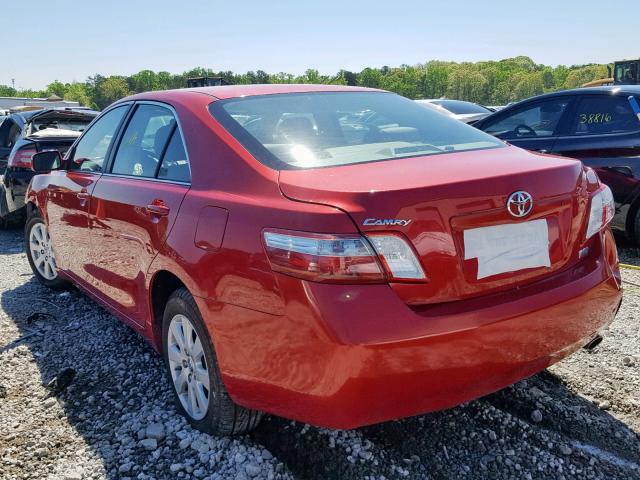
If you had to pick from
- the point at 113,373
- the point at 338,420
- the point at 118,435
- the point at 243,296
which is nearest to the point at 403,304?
the point at 338,420

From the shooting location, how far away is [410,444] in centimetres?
250

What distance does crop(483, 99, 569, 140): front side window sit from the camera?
19.2ft

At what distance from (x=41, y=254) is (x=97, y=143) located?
1533mm

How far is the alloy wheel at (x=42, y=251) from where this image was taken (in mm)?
4691

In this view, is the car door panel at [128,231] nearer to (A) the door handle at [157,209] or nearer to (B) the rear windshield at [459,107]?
(A) the door handle at [157,209]

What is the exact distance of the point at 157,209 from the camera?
8.78 ft

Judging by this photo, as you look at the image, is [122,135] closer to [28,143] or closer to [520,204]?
[520,204]

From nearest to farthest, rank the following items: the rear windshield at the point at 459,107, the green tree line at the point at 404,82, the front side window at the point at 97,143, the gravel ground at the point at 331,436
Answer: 1. the gravel ground at the point at 331,436
2. the front side window at the point at 97,143
3. the rear windshield at the point at 459,107
4. the green tree line at the point at 404,82

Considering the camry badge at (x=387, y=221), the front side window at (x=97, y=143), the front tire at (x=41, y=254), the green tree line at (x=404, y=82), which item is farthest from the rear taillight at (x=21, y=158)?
the green tree line at (x=404, y=82)

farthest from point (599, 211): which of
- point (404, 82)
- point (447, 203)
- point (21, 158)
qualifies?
point (404, 82)

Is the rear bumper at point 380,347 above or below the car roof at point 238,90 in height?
below

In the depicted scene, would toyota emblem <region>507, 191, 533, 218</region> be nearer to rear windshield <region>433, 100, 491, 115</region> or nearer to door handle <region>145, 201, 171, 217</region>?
door handle <region>145, 201, 171, 217</region>

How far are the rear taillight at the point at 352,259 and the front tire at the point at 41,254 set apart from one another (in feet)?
10.9

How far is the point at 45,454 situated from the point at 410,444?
157 centimetres
